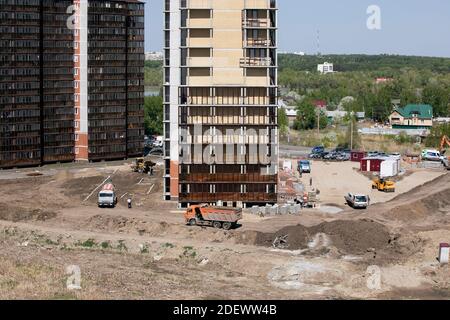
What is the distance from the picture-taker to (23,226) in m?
66.8

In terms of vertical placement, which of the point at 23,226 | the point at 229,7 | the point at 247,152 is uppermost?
the point at 229,7

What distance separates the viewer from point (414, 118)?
162 meters

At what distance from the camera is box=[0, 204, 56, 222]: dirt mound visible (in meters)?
70.0

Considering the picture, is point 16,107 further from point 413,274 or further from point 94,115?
point 413,274

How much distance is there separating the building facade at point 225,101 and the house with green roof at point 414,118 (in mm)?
96272

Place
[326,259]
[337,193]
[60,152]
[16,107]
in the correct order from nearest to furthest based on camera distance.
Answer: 1. [326,259]
2. [337,193]
3. [16,107]
4. [60,152]

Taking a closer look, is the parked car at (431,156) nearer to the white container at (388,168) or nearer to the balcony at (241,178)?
the white container at (388,168)

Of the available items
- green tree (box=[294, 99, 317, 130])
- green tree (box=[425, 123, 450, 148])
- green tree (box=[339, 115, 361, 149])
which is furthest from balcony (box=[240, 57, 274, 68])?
green tree (box=[294, 99, 317, 130])

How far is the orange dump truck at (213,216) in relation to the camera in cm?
6303

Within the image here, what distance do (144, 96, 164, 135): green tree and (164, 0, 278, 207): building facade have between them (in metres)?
73.0
